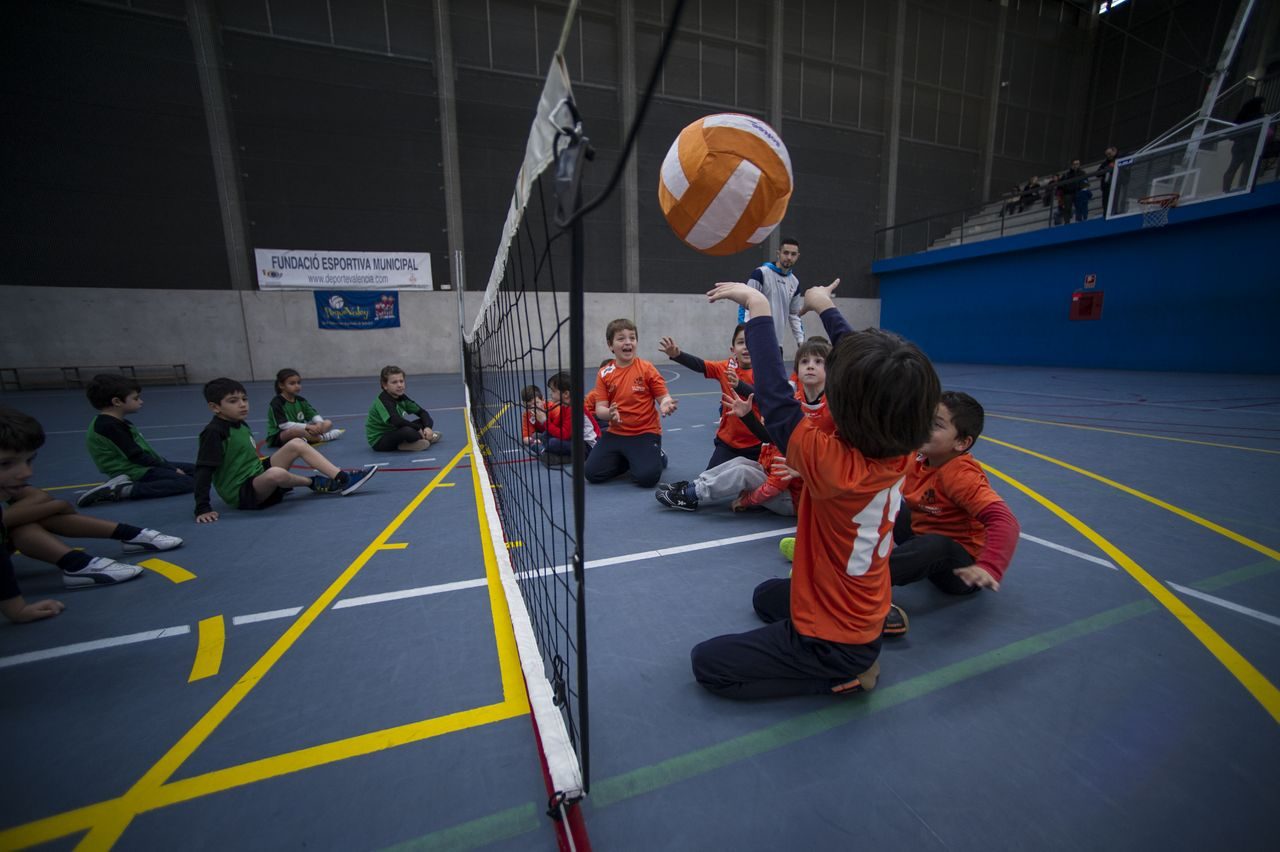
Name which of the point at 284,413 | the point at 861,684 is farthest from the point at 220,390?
the point at 861,684

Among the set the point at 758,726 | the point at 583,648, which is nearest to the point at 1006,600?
the point at 758,726

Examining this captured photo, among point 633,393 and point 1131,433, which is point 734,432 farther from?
point 1131,433

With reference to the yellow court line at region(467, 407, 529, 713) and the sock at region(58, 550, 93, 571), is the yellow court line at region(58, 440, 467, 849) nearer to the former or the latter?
the yellow court line at region(467, 407, 529, 713)

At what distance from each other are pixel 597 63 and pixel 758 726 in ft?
57.6

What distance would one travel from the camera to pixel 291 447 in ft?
14.0

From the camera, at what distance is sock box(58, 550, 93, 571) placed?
2.71 m

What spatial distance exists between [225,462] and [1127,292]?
17697 mm

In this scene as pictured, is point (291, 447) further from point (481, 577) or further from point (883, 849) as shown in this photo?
point (883, 849)

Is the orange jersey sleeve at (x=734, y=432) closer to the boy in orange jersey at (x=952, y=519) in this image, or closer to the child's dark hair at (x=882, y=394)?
the boy in orange jersey at (x=952, y=519)

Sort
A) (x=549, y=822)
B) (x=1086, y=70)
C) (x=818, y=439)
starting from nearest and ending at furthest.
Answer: (x=549, y=822), (x=818, y=439), (x=1086, y=70)

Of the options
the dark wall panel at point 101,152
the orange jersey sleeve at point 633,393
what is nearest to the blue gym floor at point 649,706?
the orange jersey sleeve at point 633,393

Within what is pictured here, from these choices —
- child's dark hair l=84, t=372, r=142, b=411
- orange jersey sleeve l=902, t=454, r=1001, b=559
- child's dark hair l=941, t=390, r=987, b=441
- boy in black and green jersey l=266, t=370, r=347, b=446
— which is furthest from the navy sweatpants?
boy in black and green jersey l=266, t=370, r=347, b=446

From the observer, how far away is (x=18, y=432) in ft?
8.26

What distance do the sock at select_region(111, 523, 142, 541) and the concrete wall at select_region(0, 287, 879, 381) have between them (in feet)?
38.8
